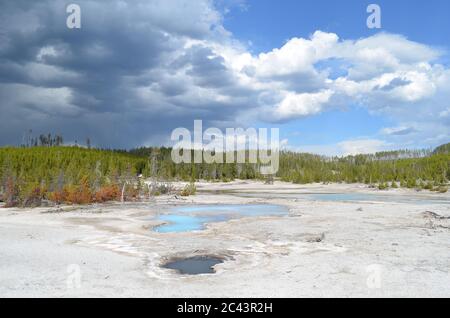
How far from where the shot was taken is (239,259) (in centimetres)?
2078

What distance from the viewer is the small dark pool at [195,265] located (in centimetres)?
1869

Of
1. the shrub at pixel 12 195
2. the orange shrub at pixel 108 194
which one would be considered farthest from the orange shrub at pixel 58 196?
the orange shrub at pixel 108 194

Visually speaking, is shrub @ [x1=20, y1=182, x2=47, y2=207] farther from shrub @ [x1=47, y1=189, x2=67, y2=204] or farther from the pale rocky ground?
the pale rocky ground

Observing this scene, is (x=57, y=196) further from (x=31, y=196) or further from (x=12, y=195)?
(x=12, y=195)

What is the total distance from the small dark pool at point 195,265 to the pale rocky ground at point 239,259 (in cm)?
66

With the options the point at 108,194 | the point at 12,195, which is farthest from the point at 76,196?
the point at 12,195

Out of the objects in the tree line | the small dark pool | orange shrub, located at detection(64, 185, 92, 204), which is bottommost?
the small dark pool

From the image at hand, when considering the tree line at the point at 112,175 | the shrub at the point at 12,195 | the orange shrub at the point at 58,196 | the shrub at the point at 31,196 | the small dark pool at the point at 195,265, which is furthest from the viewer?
the tree line at the point at 112,175

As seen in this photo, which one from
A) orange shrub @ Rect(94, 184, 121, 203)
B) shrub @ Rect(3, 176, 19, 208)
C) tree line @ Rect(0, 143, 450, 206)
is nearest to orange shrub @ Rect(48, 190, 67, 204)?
tree line @ Rect(0, 143, 450, 206)

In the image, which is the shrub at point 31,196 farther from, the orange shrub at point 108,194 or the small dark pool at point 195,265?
the small dark pool at point 195,265

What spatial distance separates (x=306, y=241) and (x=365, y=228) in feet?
25.4

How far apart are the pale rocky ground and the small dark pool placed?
657 millimetres

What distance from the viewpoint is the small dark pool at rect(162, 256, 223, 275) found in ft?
61.3

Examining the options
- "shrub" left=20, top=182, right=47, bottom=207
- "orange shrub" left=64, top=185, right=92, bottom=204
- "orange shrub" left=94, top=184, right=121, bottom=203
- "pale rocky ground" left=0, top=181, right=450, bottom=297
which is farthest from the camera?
"orange shrub" left=94, top=184, right=121, bottom=203
